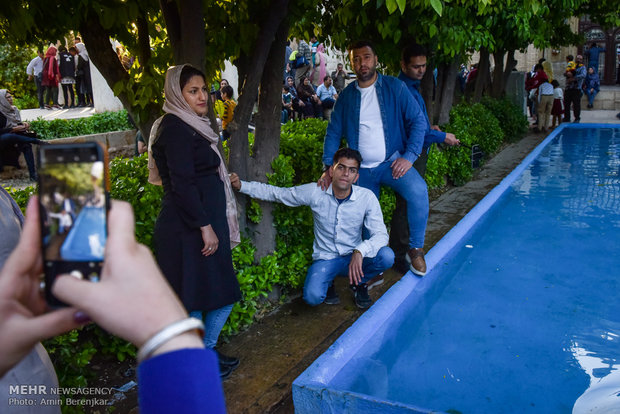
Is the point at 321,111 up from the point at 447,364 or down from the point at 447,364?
up

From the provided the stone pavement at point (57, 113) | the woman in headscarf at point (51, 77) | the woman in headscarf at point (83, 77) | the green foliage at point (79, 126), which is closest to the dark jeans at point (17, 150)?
the green foliage at point (79, 126)

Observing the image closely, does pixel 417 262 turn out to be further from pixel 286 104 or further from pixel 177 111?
pixel 286 104

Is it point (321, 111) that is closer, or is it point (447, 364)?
point (447, 364)

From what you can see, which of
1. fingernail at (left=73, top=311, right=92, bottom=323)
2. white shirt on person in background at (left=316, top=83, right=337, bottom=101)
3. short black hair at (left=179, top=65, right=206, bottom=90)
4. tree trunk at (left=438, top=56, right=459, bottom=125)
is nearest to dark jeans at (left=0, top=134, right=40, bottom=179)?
Answer: tree trunk at (left=438, top=56, right=459, bottom=125)

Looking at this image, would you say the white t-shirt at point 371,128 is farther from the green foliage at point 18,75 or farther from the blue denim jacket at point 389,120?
the green foliage at point 18,75

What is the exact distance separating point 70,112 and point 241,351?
16.3 m

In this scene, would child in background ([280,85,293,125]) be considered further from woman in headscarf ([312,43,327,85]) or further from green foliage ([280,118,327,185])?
green foliage ([280,118,327,185])

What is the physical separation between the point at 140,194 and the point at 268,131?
1378mm

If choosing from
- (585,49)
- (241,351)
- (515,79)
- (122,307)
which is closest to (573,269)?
(241,351)

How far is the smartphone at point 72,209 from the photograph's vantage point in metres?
0.93

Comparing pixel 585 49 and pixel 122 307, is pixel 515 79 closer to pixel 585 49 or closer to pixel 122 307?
pixel 585 49

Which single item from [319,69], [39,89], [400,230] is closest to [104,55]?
[400,230]

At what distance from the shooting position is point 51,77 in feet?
60.3

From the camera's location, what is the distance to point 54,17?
4238mm
